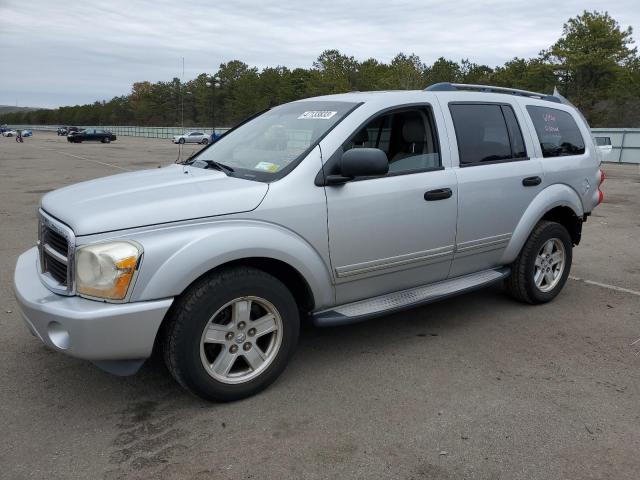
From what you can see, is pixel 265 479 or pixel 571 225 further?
pixel 571 225

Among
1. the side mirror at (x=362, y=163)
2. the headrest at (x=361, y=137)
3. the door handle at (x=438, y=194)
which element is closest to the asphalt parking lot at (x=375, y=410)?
the door handle at (x=438, y=194)

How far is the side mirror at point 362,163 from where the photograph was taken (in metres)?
3.24

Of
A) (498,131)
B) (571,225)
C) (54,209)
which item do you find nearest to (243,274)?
(54,209)

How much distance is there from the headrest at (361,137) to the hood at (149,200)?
2.49 ft

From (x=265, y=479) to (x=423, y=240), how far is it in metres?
1.94

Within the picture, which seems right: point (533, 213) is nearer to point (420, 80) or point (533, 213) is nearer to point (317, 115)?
point (317, 115)

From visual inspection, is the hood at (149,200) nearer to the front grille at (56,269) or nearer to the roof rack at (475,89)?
the front grille at (56,269)

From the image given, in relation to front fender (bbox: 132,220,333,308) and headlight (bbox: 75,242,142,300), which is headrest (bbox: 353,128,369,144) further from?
headlight (bbox: 75,242,142,300)

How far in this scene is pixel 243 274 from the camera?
3.04 metres

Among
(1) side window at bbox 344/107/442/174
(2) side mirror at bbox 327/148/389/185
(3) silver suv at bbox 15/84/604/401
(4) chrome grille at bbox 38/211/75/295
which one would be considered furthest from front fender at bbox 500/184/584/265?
(4) chrome grille at bbox 38/211/75/295

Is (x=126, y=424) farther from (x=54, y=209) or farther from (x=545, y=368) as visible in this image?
(x=545, y=368)

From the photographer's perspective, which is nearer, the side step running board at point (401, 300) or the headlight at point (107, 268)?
the headlight at point (107, 268)

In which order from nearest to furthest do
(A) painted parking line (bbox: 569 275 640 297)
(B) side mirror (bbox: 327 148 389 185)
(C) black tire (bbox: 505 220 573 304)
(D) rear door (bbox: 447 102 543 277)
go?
(B) side mirror (bbox: 327 148 389 185), (D) rear door (bbox: 447 102 543 277), (C) black tire (bbox: 505 220 573 304), (A) painted parking line (bbox: 569 275 640 297)

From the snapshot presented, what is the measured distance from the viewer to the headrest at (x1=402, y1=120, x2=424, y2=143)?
3.92m
